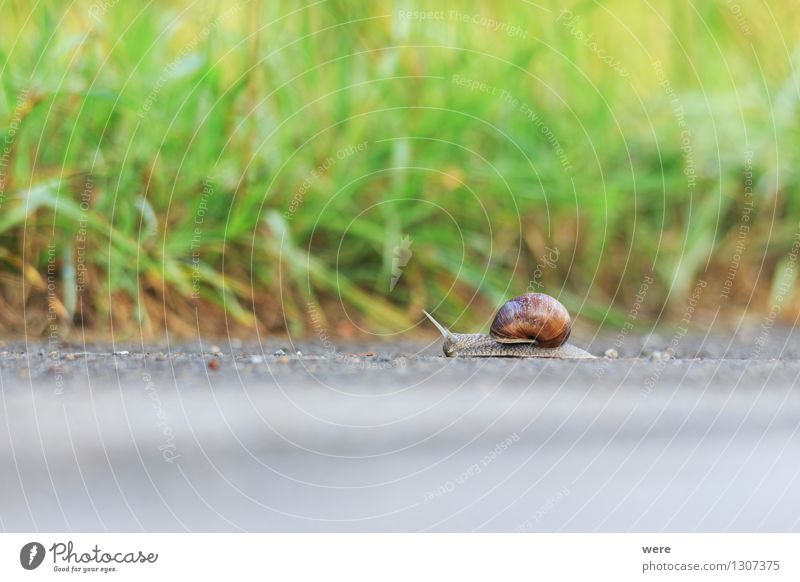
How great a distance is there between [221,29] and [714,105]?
619mm

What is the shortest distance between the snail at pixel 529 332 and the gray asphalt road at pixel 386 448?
0.40 feet

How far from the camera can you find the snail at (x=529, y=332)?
0.88m

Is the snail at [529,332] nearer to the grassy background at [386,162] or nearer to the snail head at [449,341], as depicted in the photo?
the snail head at [449,341]

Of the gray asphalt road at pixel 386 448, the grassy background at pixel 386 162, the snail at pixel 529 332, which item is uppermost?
the grassy background at pixel 386 162

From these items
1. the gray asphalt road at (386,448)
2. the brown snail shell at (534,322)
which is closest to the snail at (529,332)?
the brown snail shell at (534,322)

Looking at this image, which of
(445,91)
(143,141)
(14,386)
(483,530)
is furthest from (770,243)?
(14,386)

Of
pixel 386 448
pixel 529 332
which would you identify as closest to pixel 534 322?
pixel 529 332

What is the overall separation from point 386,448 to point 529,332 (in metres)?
0.24

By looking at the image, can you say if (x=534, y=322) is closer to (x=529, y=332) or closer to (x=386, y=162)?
(x=529, y=332)

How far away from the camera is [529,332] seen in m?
0.88

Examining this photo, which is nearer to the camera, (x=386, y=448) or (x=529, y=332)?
(x=386, y=448)

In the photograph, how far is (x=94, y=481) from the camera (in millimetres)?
672

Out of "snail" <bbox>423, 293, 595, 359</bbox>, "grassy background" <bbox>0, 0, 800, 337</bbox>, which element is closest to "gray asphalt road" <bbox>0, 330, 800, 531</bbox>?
"snail" <bbox>423, 293, 595, 359</bbox>

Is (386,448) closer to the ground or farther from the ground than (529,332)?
closer to the ground
